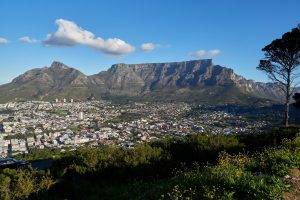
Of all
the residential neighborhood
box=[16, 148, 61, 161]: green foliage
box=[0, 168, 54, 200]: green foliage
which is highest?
box=[0, 168, 54, 200]: green foliage

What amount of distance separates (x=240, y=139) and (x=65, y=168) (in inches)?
385

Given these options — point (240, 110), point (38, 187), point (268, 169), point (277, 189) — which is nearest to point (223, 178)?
point (277, 189)

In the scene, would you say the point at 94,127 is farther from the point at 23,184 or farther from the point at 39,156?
the point at 23,184

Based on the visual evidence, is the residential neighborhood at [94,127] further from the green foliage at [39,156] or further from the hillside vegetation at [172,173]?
the hillside vegetation at [172,173]

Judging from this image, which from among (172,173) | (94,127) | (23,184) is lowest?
(94,127)

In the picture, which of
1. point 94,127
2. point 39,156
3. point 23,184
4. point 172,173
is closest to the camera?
point 23,184

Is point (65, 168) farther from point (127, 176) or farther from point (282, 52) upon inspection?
point (282, 52)

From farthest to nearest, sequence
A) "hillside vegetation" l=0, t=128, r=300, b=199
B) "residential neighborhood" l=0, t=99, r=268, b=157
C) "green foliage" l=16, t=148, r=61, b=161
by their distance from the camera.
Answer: "residential neighborhood" l=0, t=99, r=268, b=157, "green foliage" l=16, t=148, r=61, b=161, "hillside vegetation" l=0, t=128, r=300, b=199

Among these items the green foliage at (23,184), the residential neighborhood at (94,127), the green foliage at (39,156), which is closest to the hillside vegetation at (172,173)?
the green foliage at (23,184)

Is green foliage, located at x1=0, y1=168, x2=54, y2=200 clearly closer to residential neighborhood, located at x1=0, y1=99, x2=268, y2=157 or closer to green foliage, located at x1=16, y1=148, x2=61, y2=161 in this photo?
green foliage, located at x1=16, y1=148, x2=61, y2=161

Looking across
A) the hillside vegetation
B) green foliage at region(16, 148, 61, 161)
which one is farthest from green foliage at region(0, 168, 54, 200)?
green foliage at region(16, 148, 61, 161)

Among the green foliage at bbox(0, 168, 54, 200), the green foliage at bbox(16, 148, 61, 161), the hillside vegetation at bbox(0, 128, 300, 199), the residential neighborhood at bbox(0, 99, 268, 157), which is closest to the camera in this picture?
the hillside vegetation at bbox(0, 128, 300, 199)

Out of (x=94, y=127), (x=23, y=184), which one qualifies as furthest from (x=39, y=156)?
(x=94, y=127)

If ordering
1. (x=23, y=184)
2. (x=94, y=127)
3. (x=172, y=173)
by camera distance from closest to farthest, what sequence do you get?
1. (x=23, y=184)
2. (x=172, y=173)
3. (x=94, y=127)
